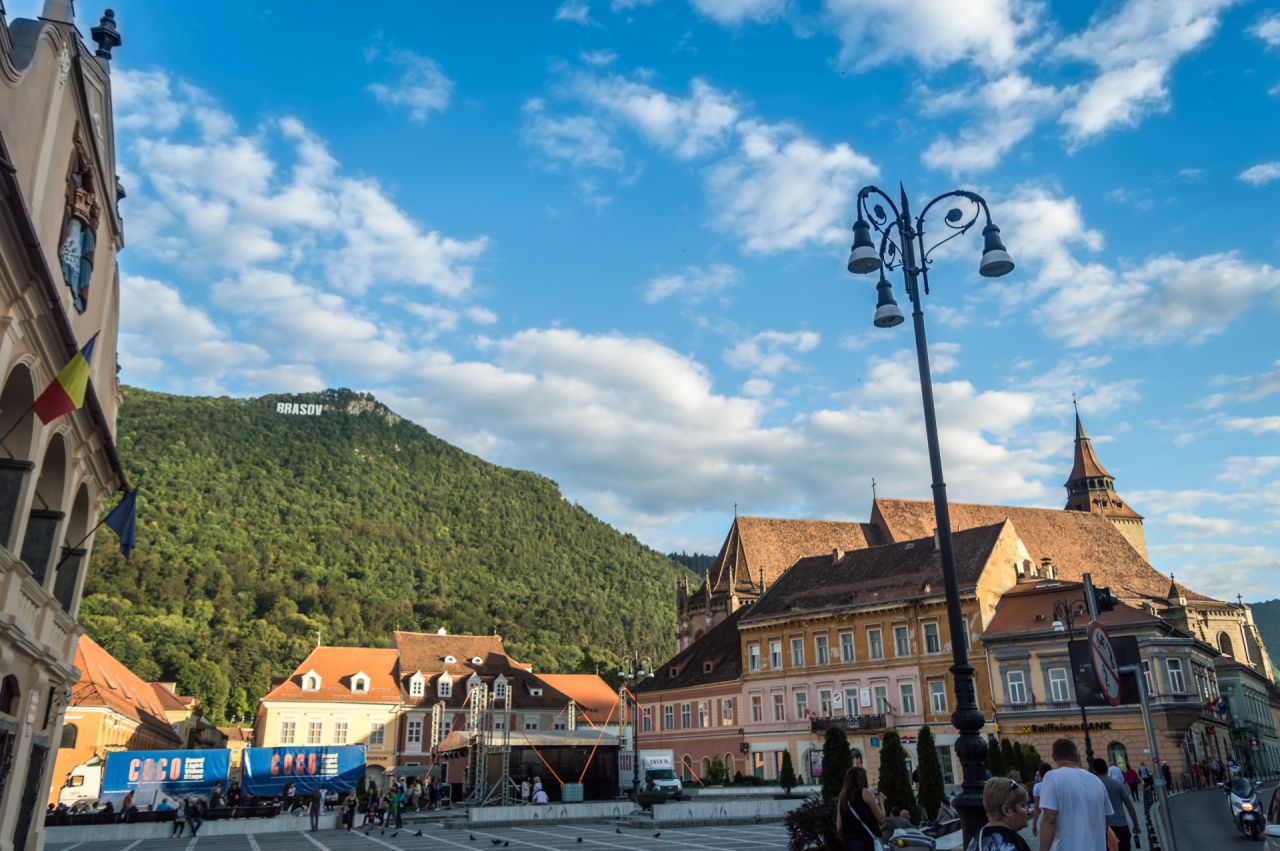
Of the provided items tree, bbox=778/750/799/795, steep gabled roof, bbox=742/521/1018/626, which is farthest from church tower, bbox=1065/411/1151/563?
tree, bbox=778/750/799/795

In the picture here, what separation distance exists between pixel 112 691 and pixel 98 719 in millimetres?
5648

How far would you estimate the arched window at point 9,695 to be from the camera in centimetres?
1457

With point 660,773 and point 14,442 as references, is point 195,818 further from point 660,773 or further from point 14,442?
point 14,442

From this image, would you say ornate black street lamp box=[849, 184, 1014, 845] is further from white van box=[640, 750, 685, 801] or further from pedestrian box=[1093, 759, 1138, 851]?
white van box=[640, 750, 685, 801]

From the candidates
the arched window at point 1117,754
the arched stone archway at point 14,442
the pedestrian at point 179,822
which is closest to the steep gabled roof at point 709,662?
the arched window at point 1117,754

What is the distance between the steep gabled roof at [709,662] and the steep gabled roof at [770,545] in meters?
7.99

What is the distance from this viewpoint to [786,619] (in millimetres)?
52875

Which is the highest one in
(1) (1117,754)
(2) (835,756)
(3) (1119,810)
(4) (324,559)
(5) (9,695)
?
(4) (324,559)

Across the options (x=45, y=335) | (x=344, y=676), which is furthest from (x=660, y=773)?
(x=45, y=335)

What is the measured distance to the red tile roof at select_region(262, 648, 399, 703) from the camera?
197 ft

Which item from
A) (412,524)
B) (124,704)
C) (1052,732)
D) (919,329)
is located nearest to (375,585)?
(412,524)

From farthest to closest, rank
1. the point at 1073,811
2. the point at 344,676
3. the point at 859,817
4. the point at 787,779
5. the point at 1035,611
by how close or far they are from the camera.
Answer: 1. the point at 344,676
2. the point at 1035,611
3. the point at 787,779
4. the point at 859,817
5. the point at 1073,811

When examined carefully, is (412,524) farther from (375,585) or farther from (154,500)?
(154,500)

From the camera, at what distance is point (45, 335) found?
46.2ft
